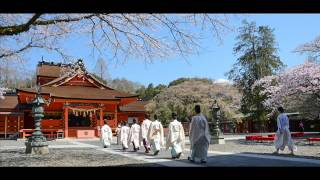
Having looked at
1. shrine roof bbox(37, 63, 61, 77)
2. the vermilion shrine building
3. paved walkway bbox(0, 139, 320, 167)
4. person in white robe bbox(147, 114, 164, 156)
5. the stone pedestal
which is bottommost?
paved walkway bbox(0, 139, 320, 167)

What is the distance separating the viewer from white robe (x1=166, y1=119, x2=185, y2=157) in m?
13.4

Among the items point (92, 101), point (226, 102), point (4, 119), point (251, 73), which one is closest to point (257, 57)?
point (251, 73)

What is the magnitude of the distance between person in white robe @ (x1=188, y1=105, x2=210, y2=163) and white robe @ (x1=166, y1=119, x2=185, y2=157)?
1.20 m

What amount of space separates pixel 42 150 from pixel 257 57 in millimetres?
36528

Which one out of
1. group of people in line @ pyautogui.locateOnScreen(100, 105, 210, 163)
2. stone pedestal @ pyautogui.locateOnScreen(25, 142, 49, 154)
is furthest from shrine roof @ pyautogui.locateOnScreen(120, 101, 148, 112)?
stone pedestal @ pyautogui.locateOnScreen(25, 142, 49, 154)

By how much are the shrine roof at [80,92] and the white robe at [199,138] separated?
22.3 m

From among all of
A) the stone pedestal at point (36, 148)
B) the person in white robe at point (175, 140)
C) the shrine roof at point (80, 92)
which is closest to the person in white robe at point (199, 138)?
the person in white robe at point (175, 140)

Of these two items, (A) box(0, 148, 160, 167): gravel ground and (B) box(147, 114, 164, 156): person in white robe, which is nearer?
(A) box(0, 148, 160, 167): gravel ground

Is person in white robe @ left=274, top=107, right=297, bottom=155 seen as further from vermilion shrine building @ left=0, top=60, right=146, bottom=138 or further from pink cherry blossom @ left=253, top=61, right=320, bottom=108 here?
vermilion shrine building @ left=0, top=60, right=146, bottom=138

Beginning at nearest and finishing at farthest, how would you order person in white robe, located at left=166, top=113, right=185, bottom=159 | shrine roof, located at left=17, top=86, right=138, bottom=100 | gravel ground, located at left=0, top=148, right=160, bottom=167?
gravel ground, located at left=0, top=148, right=160, bottom=167 → person in white robe, located at left=166, top=113, right=185, bottom=159 → shrine roof, located at left=17, top=86, right=138, bottom=100

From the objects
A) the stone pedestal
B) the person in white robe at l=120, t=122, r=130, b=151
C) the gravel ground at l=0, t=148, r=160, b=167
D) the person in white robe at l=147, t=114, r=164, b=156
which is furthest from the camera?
the person in white robe at l=120, t=122, r=130, b=151

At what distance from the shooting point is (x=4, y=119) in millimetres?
37656

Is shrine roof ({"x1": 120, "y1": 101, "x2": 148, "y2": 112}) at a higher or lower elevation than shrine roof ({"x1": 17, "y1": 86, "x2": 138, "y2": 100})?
lower
